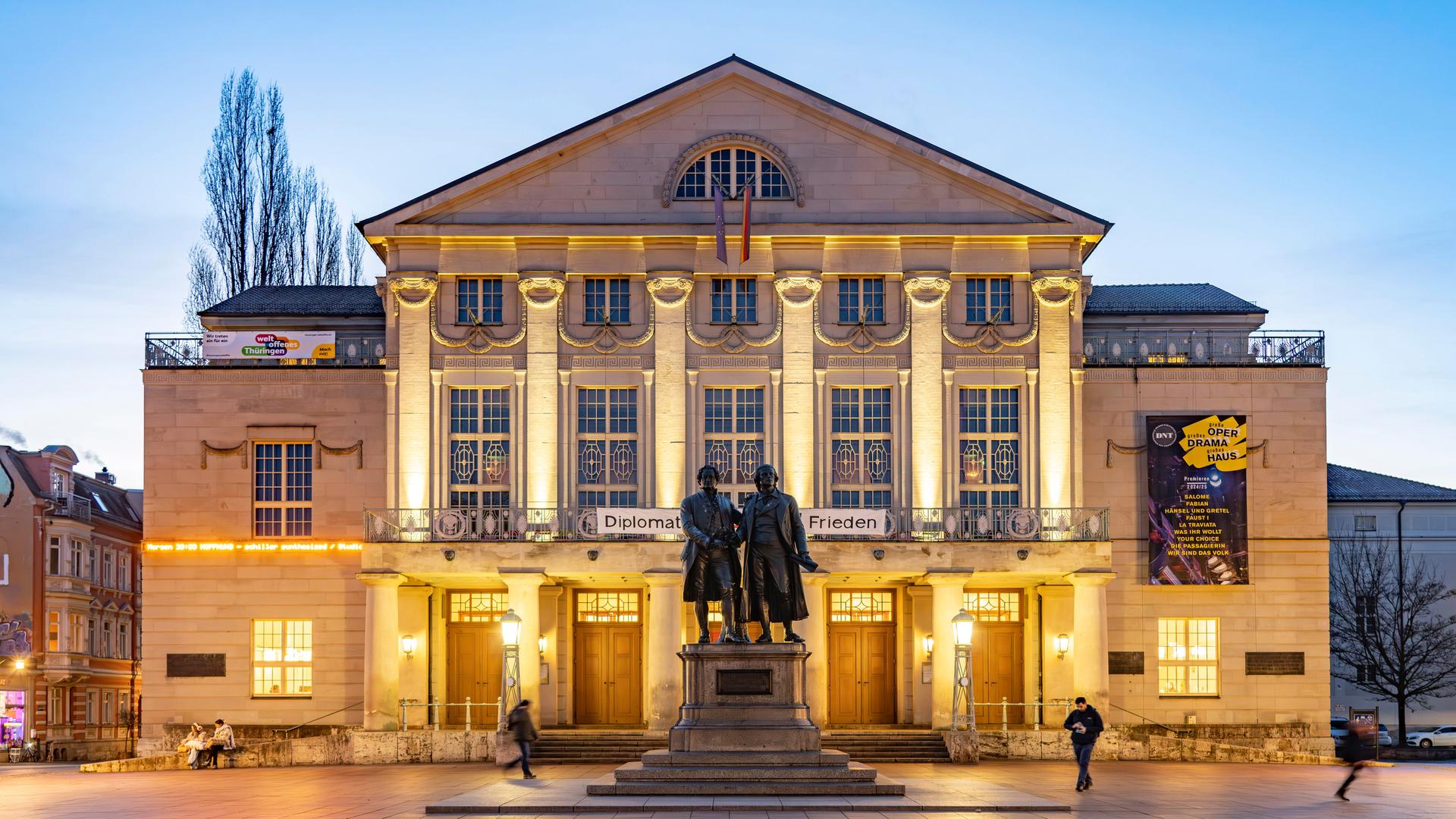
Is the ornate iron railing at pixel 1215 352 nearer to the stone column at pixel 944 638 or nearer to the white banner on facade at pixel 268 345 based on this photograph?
the stone column at pixel 944 638

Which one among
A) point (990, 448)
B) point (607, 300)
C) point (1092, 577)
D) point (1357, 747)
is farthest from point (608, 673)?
point (1357, 747)

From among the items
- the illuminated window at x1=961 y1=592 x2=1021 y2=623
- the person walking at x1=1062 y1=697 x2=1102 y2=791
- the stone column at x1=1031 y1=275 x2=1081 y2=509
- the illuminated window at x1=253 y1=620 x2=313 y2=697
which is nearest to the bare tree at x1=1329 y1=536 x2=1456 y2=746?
the illuminated window at x1=961 y1=592 x2=1021 y2=623

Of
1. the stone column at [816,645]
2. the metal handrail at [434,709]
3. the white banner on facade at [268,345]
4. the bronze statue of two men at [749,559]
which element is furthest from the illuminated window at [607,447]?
the bronze statue of two men at [749,559]

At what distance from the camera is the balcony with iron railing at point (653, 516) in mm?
41094

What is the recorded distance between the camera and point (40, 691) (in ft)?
208

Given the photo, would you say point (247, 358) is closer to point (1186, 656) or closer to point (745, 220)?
point (745, 220)

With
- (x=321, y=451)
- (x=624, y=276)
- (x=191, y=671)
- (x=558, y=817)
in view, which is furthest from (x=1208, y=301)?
(x=558, y=817)

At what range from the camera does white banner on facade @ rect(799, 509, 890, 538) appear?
4081 centimetres

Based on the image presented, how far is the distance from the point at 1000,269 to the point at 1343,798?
20.4 meters

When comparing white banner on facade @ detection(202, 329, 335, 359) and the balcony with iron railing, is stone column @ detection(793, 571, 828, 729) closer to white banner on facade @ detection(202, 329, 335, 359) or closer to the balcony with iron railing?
the balcony with iron railing

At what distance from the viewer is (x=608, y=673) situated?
44.7m

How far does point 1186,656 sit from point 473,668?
1810cm

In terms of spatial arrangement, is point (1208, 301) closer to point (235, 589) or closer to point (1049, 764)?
point (1049, 764)

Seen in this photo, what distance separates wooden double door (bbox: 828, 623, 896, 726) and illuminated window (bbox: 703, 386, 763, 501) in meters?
4.92
